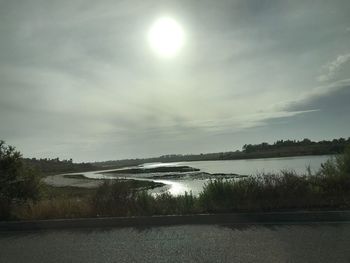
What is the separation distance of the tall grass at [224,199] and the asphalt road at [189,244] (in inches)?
69.2

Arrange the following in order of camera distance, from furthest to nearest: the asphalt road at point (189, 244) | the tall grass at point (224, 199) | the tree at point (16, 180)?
the tree at point (16, 180) < the tall grass at point (224, 199) < the asphalt road at point (189, 244)

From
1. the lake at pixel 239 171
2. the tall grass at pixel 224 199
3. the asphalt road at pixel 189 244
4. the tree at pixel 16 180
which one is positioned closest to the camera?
the asphalt road at pixel 189 244

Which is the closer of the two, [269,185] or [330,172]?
[269,185]

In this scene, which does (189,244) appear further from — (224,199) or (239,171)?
(239,171)

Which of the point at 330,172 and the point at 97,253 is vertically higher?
the point at 330,172

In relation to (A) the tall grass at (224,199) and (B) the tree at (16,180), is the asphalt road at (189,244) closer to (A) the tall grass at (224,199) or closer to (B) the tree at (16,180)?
(A) the tall grass at (224,199)

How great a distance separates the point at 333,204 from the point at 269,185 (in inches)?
75.0

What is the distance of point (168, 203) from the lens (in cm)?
1157

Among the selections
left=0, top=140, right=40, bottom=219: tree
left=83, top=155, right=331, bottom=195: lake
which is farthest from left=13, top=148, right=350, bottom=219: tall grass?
left=83, top=155, right=331, bottom=195: lake

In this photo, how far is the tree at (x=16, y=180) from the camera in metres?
13.1

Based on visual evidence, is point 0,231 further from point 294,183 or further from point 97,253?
point 294,183

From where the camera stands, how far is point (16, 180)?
1347 cm

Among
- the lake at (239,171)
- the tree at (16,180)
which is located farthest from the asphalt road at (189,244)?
the lake at (239,171)

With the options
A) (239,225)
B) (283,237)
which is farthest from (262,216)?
(283,237)
